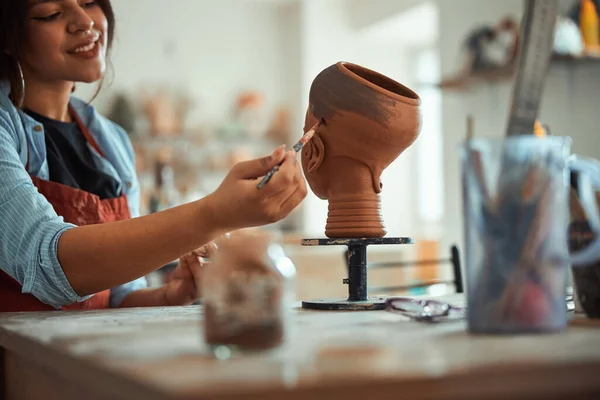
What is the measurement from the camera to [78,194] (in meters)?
1.50

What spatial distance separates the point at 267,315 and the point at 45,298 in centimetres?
66

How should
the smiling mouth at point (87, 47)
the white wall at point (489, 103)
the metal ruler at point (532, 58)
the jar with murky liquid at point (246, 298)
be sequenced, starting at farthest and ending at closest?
the white wall at point (489, 103)
the smiling mouth at point (87, 47)
the metal ruler at point (532, 58)
the jar with murky liquid at point (246, 298)

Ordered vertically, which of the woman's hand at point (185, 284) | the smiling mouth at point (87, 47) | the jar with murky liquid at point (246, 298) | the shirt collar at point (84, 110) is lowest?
the woman's hand at point (185, 284)

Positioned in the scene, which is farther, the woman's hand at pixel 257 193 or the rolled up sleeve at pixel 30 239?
the rolled up sleeve at pixel 30 239

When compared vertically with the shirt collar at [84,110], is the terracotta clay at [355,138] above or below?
below

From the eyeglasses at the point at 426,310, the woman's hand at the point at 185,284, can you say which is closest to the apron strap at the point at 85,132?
the woman's hand at the point at 185,284

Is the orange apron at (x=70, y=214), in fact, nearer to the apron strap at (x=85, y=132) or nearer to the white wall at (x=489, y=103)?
the apron strap at (x=85, y=132)

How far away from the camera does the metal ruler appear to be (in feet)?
2.56

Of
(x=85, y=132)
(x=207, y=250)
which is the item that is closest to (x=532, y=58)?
(x=207, y=250)

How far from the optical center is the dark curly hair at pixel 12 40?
1.46 meters

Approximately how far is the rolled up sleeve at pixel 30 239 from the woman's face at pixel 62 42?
A: 319 millimetres

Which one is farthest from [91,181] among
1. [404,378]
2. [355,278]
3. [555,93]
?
A: [555,93]

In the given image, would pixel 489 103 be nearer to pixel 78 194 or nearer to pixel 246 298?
pixel 78 194

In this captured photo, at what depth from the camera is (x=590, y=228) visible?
2.88 feet
